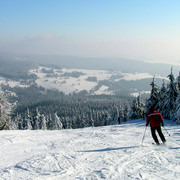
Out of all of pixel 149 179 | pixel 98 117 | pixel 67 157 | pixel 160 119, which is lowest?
pixel 98 117

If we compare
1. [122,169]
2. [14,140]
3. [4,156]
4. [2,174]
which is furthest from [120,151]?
[14,140]

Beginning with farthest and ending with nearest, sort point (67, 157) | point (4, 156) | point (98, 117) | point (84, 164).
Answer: point (98, 117) < point (4, 156) < point (67, 157) < point (84, 164)

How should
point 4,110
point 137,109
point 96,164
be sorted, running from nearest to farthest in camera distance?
point 96,164
point 4,110
point 137,109

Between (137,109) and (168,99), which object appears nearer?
(168,99)

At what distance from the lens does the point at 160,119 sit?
8.94 meters

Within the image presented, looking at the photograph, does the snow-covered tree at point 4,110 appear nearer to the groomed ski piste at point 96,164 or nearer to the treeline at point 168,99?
the groomed ski piste at point 96,164

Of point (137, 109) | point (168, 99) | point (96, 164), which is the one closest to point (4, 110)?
point (96, 164)

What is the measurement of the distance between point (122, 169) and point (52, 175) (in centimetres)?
245

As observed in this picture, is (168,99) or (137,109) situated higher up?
(168,99)

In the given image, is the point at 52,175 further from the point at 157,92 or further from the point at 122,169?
the point at 157,92

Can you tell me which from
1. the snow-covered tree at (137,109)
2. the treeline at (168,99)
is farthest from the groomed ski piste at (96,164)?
the snow-covered tree at (137,109)

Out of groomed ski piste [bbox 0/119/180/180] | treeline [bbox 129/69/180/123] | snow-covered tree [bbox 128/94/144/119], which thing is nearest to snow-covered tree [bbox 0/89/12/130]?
groomed ski piste [bbox 0/119/180/180]

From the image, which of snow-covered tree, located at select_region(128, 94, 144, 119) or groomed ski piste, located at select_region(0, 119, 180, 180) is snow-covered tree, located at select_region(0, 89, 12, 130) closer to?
groomed ski piste, located at select_region(0, 119, 180, 180)

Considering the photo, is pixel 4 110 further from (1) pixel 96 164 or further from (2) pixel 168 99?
(2) pixel 168 99
